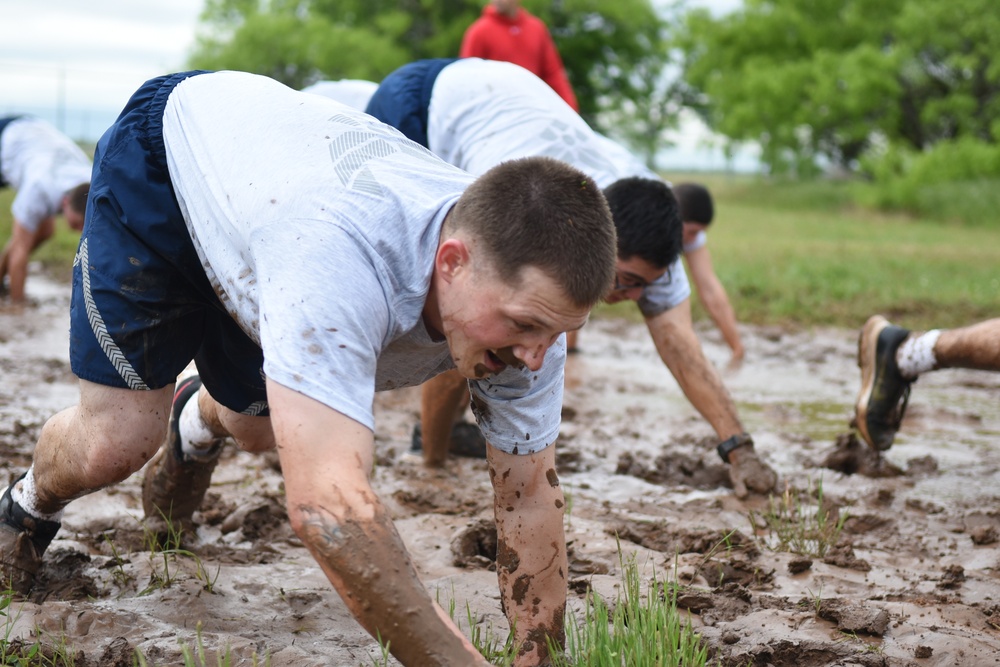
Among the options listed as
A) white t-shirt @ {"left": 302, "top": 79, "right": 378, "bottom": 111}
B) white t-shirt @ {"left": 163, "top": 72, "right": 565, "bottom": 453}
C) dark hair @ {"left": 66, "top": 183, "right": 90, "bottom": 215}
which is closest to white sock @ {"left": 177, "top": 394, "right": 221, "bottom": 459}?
white t-shirt @ {"left": 163, "top": 72, "right": 565, "bottom": 453}

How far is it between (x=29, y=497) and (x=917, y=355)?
13.1ft

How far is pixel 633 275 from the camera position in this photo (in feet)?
14.4

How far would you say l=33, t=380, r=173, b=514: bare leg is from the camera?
116 inches

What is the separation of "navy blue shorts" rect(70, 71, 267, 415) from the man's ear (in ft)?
2.86

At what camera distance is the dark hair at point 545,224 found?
7.32 feet

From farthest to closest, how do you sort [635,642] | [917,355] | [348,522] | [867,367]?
[867,367]
[917,355]
[635,642]
[348,522]

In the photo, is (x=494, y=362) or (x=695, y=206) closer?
(x=494, y=362)

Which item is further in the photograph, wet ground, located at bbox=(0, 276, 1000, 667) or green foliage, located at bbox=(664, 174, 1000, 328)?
green foliage, located at bbox=(664, 174, 1000, 328)

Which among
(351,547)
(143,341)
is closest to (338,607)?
(143,341)

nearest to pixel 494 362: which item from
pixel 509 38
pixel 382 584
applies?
pixel 382 584

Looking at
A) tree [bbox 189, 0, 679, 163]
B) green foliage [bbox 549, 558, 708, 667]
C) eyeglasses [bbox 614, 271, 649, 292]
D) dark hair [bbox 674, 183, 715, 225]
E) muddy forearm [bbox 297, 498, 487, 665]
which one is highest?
muddy forearm [bbox 297, 498, 487, 665]

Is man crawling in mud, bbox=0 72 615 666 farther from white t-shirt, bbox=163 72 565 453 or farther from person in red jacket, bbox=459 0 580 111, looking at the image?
person in red jacket, bbox=459 0 580 111

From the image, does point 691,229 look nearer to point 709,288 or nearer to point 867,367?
point 709,288

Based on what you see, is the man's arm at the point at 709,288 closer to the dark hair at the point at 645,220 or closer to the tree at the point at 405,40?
the dark hair at the point at 645,220
